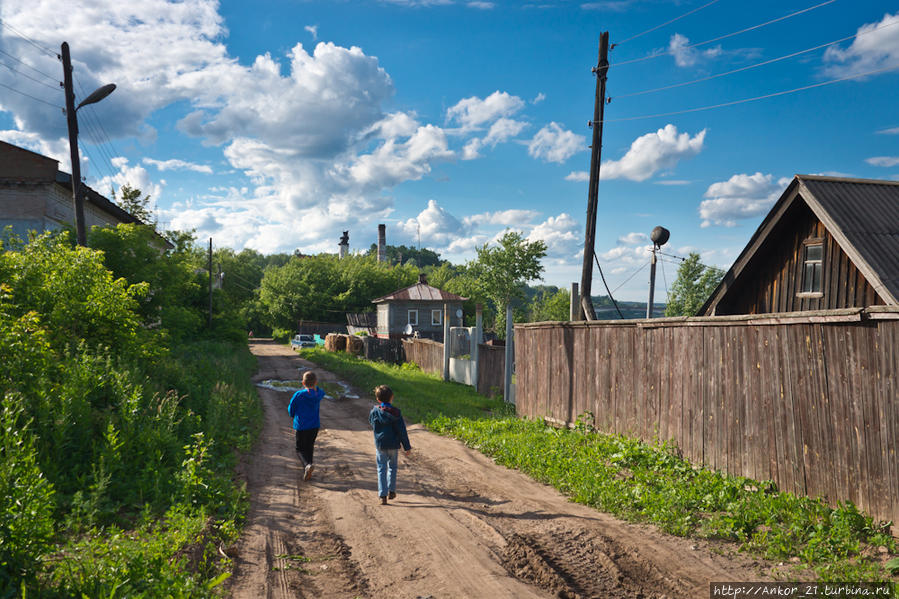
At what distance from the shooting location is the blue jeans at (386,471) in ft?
23.2

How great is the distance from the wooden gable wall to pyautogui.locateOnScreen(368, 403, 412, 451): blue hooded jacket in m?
10.5

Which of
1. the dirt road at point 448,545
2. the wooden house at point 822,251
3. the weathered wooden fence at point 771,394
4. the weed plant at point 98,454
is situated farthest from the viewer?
the wooden house at point 822,251

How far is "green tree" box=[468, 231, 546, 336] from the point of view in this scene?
183 ft

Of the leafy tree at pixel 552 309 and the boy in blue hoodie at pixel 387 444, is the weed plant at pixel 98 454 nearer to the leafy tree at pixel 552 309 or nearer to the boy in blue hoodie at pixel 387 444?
the boy in blue hoodie at pixel 387 444

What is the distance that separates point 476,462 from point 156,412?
204 inches

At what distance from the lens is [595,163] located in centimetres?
1330

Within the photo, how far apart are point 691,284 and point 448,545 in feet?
225

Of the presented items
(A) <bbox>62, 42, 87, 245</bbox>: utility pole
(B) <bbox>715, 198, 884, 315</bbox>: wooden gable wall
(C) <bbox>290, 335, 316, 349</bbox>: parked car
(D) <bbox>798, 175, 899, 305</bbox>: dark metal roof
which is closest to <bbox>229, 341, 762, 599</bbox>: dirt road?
(D) <bbox>798, 175, 899, 305</bbox>: dark metal roof

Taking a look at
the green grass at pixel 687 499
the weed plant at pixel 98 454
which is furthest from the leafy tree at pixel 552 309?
the weed plant at pixel 98 454

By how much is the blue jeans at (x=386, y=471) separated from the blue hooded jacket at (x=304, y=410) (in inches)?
65.4

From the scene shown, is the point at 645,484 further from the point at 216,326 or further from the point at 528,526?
the point at 216,326

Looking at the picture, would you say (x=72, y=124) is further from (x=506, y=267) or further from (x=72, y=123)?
(x=506, y=267)

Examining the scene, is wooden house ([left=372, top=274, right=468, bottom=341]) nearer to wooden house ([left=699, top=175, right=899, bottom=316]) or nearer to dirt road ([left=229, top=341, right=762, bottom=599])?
wooden house ([left=699, top=175, right=899, bottom=316])

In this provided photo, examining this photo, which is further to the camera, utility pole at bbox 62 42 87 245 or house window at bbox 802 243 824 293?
utility pole at bbox 62 42 87 245
